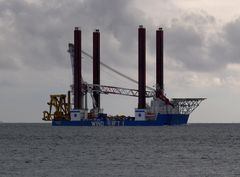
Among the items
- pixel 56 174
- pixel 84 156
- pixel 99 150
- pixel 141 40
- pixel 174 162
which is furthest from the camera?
pixel 141 40

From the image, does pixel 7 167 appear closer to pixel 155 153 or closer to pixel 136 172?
pixel 136 172

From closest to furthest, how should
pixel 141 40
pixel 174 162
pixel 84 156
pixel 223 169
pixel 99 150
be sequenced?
pixel 223 169 → pixel 174 162 → pixel 84 156 → pixel 99 150 → pixel 141 40

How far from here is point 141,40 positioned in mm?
196875

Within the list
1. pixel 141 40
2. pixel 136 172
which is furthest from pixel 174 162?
pixel 141 40

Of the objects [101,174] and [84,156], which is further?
[84,156]

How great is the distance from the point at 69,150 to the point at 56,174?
33.6 metres

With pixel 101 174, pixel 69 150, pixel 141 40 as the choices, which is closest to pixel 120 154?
pixel 69 150

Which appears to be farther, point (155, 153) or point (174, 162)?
point (155, 153)

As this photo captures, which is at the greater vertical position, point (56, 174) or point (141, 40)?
point (141, 40)

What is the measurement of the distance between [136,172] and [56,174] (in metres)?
7.10

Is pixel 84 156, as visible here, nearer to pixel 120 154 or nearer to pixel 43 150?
pixel 120 154

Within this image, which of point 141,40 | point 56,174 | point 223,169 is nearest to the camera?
point 56,174

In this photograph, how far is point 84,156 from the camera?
304 ft

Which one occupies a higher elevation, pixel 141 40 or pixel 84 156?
pixel 141 40
